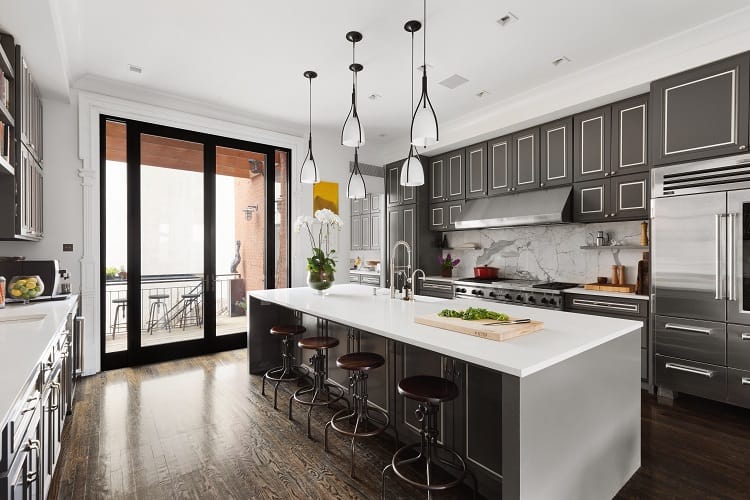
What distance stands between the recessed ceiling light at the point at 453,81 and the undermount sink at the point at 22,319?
3.91 m

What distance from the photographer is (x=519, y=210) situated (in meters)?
4.55

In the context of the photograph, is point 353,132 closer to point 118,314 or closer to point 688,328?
point 688,328

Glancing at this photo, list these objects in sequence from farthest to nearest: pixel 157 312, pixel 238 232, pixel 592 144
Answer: pixel 238 232, pixel 157 312, pixel 592 144

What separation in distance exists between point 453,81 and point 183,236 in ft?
11.6

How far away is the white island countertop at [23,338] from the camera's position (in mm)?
1291

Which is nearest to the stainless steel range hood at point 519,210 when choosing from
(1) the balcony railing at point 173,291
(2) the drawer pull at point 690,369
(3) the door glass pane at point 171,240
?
(2) the drawer pull at point 690,369

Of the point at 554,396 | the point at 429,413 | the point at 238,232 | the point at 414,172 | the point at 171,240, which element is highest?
the point at 414,172

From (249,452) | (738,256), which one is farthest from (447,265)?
(249,452)

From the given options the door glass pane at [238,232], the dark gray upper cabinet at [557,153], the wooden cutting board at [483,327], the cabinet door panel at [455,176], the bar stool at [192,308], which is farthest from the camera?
the cabinet door panel at [455,176]

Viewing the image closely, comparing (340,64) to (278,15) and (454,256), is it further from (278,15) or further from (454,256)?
(454,256)

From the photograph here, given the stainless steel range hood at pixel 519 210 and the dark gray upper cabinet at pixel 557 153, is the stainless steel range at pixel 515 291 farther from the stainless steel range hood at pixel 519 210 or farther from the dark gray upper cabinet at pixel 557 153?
the dark gray upper cabinet at pixel 557 153

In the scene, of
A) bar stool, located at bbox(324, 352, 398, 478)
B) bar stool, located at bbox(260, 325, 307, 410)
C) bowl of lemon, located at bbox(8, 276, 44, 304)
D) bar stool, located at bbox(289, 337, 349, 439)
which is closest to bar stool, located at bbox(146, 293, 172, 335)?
bowl of lemon, located at bbox(8, 276, 44, 304)

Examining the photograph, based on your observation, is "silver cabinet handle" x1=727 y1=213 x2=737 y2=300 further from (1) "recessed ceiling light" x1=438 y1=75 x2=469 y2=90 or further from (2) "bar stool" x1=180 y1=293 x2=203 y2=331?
(2) "bar stool" x1=180 y1=293 x2=203 y2=331

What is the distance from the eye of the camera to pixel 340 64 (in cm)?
369
